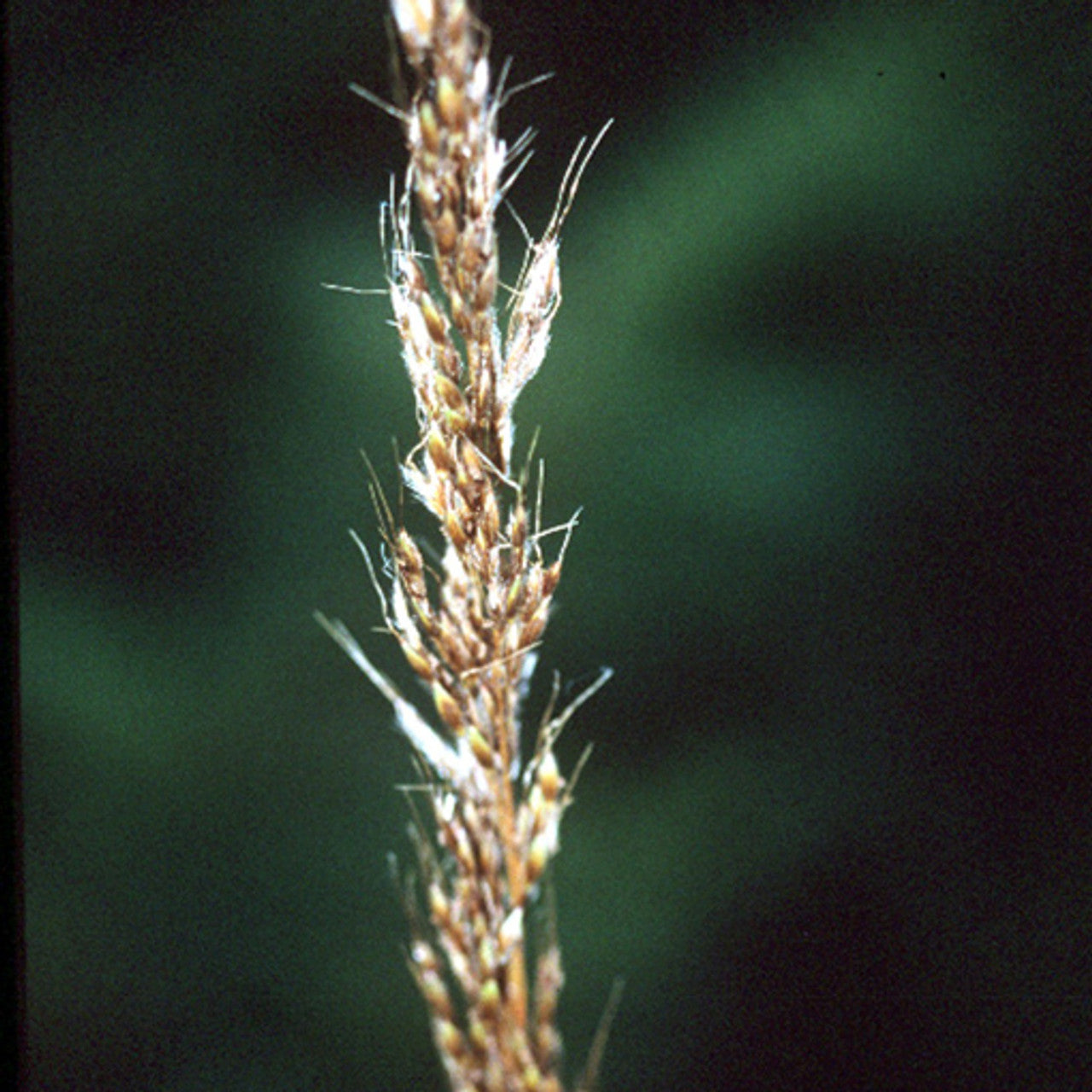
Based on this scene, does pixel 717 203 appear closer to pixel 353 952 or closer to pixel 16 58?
pixel 16 58

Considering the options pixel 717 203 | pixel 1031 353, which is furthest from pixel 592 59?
pixel 1031 353

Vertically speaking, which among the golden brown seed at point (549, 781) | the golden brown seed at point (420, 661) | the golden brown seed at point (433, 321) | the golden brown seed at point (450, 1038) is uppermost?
the golden brown seed at point (433, 321)

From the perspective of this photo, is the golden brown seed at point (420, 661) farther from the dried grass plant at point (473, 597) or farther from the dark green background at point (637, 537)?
the dark green background at point (637, 537)

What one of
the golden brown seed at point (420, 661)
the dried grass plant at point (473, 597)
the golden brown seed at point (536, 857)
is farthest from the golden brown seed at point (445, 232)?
the golden brown seed at point (536, 857)

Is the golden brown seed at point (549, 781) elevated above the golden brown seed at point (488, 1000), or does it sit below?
above

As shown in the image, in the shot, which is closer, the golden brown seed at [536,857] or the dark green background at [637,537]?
the golden brown seed at [536,857]

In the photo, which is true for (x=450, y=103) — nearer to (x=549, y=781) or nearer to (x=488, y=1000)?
(x=549, y=781)
